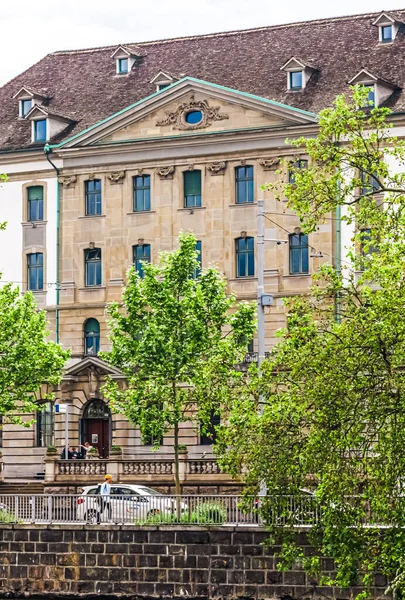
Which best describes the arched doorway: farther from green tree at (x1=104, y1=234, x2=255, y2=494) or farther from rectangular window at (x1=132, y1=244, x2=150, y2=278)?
green tree at (x1=104, y1=234, x2=255, y2=494)

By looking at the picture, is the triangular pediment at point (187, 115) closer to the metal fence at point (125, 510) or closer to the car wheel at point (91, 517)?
the metal fence at point (125, 510)

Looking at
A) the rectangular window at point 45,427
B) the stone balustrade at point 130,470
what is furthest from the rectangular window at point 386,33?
the stone balustrade at point 130,470

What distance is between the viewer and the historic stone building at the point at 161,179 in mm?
80438

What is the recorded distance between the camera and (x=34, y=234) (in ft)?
279

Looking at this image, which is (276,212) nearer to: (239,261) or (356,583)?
(239,261)

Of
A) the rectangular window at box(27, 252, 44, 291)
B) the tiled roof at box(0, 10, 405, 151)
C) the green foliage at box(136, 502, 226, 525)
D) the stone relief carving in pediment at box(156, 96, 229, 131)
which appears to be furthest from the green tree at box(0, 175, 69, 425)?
the green foliage at box(136, 502, 226, 525)

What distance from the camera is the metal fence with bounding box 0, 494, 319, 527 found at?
5422 cm

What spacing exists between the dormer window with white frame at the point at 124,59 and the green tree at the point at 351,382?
157 feet

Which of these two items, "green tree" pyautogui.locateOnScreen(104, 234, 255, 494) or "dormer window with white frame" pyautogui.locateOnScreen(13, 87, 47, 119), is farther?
"dormer window with white frame" pyautogui.locateOnScreen(13, 87, 47, 119)

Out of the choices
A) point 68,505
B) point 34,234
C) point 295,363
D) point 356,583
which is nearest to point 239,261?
point 34,234

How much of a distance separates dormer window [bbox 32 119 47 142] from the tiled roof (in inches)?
19.2

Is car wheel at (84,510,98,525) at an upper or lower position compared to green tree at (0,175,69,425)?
lower

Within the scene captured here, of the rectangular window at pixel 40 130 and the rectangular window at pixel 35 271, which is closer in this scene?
the rectangular window at pixel 35 271

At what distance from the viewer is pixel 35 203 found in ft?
281
